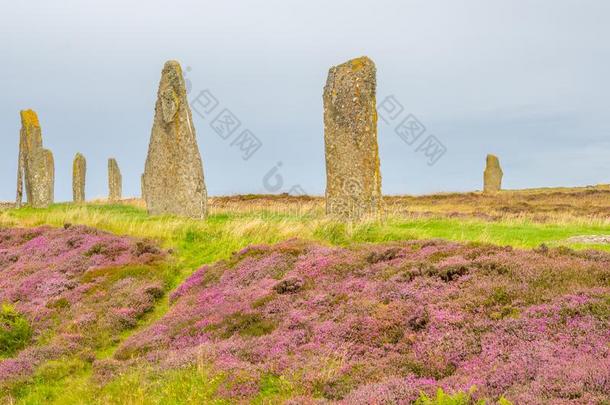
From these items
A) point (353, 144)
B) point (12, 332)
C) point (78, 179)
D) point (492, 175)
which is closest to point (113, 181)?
point (78, 179)

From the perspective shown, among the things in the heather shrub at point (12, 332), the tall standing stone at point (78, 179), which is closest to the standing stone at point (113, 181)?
the tall standing stone at point (78, 179)

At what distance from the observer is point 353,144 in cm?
1969

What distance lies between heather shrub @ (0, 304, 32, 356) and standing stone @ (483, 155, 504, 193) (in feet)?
171

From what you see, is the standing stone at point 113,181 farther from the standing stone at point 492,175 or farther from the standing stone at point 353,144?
the standing stone at point 353,144

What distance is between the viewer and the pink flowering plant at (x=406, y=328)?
6.65 metres

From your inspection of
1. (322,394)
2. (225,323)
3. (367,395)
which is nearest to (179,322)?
(225,323)

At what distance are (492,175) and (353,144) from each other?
4308 centimetres

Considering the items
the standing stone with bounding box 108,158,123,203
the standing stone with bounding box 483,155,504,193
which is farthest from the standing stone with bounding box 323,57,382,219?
the standing stone with bounding box 483,155,504,193

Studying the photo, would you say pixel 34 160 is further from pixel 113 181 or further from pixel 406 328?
pixel 406 328

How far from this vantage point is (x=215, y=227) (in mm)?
20094

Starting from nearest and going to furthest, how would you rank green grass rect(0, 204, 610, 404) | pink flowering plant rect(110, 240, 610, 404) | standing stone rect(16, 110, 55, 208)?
1. pink flowering plant rect(110, 240, 610, 404)
2. green grass rect(0, 204, 610, 404)
3. standing stone rect(16, 110, 55, 208)

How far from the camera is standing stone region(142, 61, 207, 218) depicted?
915 inches

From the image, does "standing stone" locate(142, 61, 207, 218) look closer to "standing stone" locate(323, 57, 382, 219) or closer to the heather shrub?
"standing stone" locate(323, 57, 382, 219)

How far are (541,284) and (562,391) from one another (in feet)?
11.3
